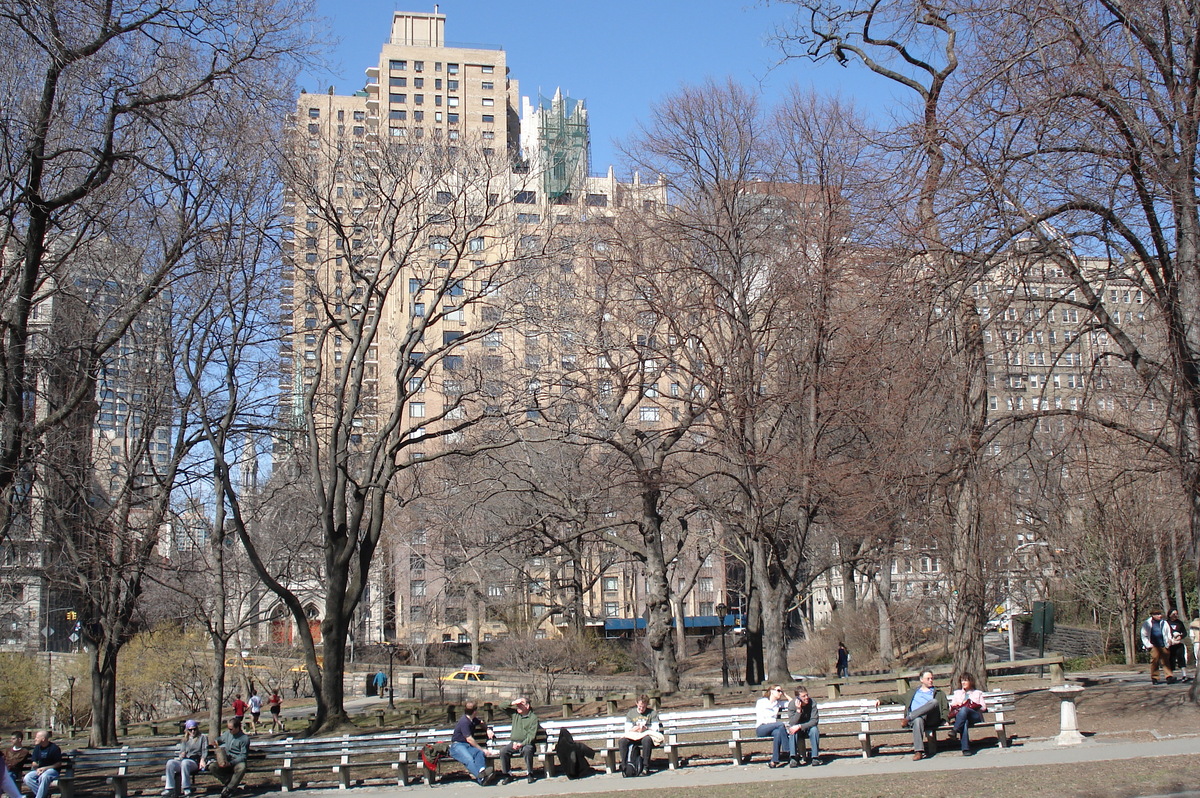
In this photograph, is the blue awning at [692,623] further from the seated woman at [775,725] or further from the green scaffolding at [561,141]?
the seated woman at [775,725]

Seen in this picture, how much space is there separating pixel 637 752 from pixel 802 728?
232 centimetres

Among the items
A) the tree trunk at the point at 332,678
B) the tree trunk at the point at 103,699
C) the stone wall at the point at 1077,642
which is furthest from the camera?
the stone wall at the point at 1077,642

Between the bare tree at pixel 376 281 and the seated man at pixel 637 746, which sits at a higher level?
the bare tree at pixel 376 281

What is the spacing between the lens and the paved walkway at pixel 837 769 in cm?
1216

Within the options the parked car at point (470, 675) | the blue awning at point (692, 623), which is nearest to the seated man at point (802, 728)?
the parked car at point (470, 675)

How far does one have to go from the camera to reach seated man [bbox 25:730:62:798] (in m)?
13.5

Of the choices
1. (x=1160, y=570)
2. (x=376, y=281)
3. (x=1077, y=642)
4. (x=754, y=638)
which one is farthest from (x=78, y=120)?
(x=1077, y=642)

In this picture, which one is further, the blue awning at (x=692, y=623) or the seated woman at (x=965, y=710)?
the blue awning at (x=692, y=623)

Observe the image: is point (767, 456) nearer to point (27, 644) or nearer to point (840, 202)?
point (840, 202)

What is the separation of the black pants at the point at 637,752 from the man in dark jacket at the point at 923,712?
3.54 metres

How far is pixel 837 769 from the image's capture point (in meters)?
13.0

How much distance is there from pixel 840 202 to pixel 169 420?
1708 cm

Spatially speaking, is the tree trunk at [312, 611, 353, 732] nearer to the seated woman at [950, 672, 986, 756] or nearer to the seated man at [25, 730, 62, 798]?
the seated man at [25, 730, 62, 798]

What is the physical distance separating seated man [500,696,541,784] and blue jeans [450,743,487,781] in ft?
1.07
